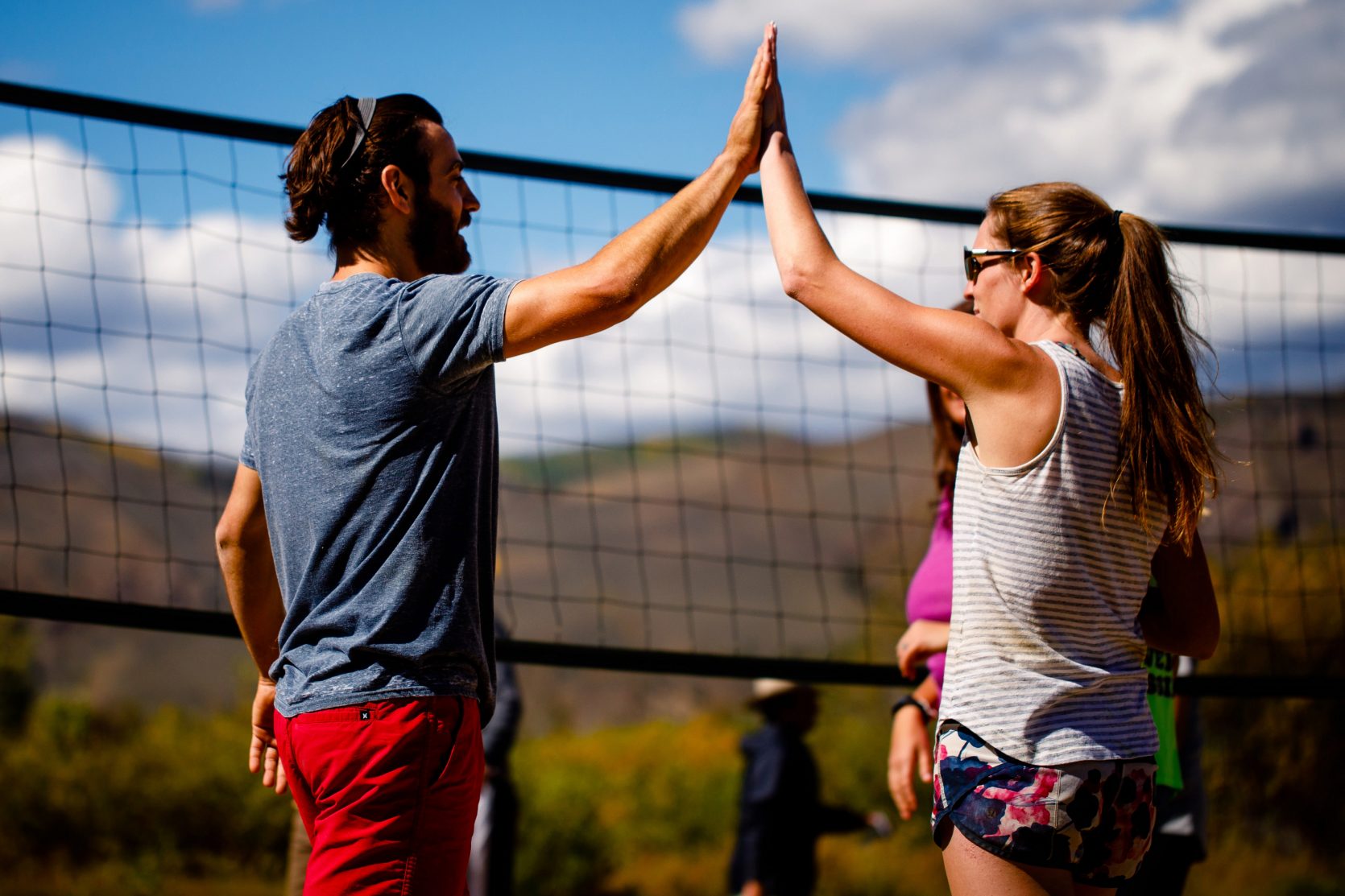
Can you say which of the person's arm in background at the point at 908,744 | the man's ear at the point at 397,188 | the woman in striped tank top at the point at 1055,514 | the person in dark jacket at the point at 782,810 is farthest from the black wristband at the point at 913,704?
the person in dark jacket at the point at 782,810

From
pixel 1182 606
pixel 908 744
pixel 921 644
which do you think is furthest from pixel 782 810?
pixel 1182 606

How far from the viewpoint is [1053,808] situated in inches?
Answer: 55.4

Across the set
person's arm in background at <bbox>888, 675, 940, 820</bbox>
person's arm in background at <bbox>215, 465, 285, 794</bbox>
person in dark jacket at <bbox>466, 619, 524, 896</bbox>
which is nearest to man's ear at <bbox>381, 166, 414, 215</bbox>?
person's arm in background at <bbox>215, 465, 285, 794</bbox>

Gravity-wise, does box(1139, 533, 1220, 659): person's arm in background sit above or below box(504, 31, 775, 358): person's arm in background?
below

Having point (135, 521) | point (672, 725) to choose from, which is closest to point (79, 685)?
point (135, 521)

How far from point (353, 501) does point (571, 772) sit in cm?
970

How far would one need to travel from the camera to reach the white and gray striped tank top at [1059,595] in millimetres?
1426

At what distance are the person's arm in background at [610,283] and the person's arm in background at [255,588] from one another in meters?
0.61

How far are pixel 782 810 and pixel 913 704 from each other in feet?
6.83

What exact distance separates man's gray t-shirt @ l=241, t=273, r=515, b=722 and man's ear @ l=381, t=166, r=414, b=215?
0.49 feet

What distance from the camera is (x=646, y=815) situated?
10.4 m

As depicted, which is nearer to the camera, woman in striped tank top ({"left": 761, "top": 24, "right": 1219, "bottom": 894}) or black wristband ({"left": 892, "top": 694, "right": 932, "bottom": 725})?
woman in striped tank top ({"left": 761, "top": 24, "right": 1219, "bottom": 894})

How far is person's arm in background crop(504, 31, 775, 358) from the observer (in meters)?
1.48

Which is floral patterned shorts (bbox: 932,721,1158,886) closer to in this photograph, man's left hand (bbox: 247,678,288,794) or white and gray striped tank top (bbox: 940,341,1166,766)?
white and gray striped tank top (bbox: 940,341,1166,766)
